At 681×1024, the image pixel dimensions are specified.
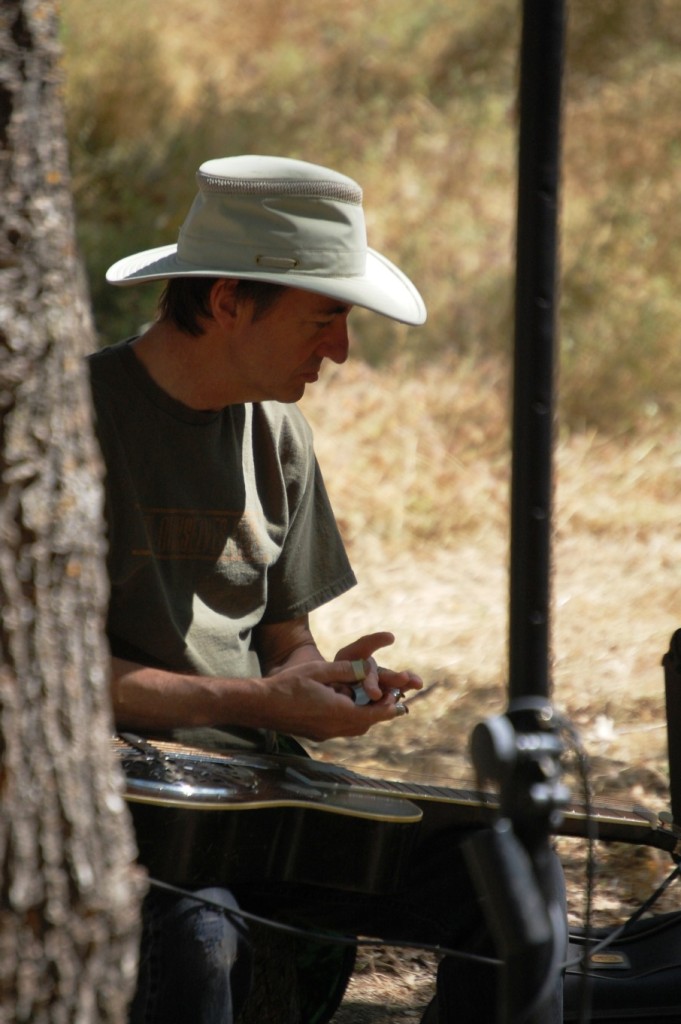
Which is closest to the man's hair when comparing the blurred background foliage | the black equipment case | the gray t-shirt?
the gray t-shirt

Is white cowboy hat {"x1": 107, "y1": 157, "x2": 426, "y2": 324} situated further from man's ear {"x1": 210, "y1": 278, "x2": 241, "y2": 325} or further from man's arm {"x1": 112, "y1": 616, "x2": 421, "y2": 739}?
man's arm {"x1": 112, "y1": 616, "x2": 421, "y2": 739}

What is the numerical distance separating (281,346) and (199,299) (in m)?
0.18

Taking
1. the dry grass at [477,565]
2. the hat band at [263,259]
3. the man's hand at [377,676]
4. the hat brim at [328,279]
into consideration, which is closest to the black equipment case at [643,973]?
the man's hand at [377,676]

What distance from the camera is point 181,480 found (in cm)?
249

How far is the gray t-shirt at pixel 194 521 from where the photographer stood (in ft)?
7.91

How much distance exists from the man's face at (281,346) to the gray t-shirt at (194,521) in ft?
0.40

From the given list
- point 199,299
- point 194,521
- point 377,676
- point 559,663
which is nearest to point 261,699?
point 377,676

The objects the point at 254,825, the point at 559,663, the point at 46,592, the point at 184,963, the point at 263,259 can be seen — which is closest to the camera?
the point at 46,592

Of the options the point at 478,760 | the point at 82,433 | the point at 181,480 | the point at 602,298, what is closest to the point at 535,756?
the point at 478,760

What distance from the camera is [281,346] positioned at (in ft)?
8.19

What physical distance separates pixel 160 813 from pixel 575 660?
11.8 feet

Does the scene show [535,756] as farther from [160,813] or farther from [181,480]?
[181,480]

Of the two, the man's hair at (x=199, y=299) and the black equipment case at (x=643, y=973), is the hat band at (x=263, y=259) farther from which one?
the black equipment case at (x=643, y=973)

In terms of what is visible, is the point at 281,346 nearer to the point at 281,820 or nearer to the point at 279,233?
the point at 279,233
